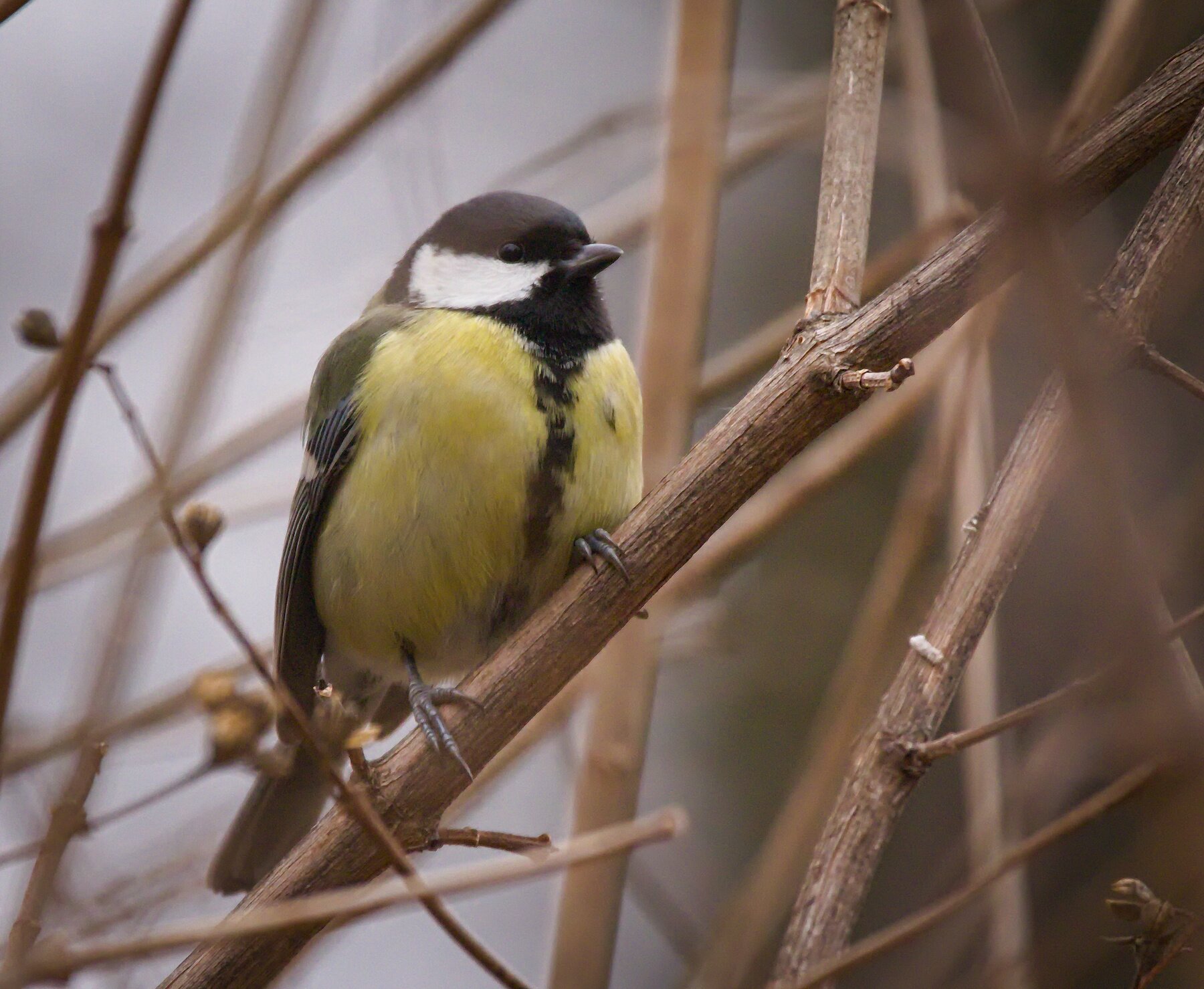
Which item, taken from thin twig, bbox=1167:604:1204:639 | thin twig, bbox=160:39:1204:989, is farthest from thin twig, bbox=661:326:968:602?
thin twig, bbox=1167:604:1204:639

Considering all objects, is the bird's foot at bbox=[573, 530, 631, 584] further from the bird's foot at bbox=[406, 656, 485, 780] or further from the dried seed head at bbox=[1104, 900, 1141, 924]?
the dried seed head at bbox=[1104, 900, 1141, 924]

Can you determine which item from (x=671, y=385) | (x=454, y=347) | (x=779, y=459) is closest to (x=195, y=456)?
(x=454, y=347)

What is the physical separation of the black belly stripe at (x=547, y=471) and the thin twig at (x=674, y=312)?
0.91 ft

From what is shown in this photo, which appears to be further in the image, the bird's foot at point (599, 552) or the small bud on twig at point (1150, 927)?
the bird's foot at point (599, 552)

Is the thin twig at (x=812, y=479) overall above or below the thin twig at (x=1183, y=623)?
above

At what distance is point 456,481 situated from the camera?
6.94 feet

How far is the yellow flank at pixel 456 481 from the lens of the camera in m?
2.12

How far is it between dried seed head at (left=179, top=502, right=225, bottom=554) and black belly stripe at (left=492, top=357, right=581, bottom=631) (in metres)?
0.96

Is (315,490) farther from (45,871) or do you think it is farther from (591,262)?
(45,871)

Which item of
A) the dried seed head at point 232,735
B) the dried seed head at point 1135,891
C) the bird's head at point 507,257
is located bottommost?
the dried seed head at point 1135,891

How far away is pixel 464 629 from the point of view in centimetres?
230

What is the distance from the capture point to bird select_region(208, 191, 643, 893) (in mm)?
2129

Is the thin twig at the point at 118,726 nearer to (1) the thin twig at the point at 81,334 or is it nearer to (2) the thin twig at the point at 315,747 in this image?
(2) the thin twig at the point at 315,747

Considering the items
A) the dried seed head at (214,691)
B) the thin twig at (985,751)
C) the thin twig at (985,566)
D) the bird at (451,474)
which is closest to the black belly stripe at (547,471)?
the bird at (451,474)
